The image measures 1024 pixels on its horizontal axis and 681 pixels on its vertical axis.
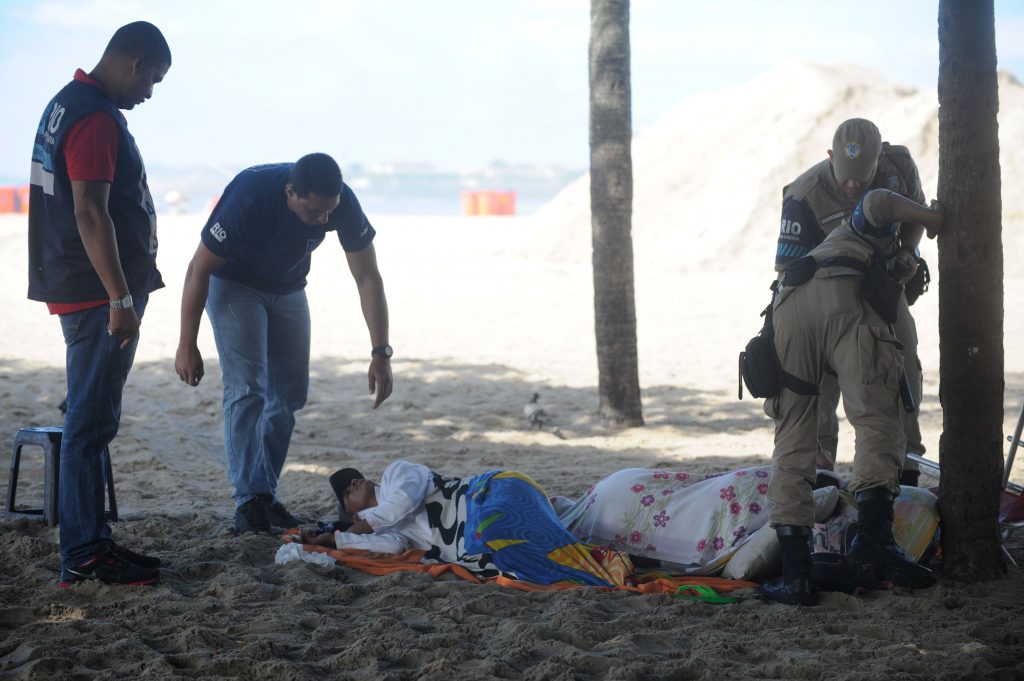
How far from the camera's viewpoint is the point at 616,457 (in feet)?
23.4

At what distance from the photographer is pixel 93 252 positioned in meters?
3.78

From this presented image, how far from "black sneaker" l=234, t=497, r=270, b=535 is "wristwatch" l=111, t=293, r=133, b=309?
1.46 metres

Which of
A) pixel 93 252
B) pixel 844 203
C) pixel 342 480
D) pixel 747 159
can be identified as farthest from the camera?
pixel 747 159

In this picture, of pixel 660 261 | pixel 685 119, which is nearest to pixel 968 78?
pixel 660 261

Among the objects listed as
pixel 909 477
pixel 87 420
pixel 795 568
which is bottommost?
pixel 795 568

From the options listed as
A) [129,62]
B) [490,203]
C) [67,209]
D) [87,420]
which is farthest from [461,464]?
[490,203]

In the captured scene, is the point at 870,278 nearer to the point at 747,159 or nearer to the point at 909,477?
the point at 909,477

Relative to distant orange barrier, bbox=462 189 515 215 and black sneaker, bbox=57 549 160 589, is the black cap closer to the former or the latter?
black sneaker, bbox=57 549 160 589

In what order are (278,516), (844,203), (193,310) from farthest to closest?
(278,516) → (844,203) → (193,310)

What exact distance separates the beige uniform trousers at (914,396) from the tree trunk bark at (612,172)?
2.72 m

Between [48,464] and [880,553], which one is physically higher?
[48,464]

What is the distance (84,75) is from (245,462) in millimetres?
1908

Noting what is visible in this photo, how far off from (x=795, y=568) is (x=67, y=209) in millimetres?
3062

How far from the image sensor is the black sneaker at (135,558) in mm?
4094
